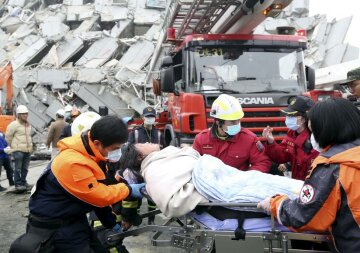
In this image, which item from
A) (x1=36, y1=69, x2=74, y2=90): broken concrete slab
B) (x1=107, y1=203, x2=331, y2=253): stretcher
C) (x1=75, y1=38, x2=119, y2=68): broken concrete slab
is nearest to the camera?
(x1=107, y1=203, x2=331, y2=253): stretcher

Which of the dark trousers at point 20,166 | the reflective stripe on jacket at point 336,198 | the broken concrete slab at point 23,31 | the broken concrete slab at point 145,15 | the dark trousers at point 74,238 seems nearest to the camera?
the reflective stripe on jacket at point 336,198

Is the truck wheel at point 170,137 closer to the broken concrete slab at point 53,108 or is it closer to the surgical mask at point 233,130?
the surgical mask at point 233,130

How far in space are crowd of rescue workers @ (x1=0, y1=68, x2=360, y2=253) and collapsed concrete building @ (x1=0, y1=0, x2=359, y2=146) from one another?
8889 mm

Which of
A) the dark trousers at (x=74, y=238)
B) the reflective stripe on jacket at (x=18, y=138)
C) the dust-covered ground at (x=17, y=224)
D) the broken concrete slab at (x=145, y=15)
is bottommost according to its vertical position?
the dust-covered ground at (x=17, y=224)

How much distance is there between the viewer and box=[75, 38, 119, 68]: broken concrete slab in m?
15.5

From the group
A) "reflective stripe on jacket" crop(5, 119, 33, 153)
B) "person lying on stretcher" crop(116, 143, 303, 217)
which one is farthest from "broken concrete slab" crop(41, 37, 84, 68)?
"person lying on stretcher" crop(116, 143, 303, 217)

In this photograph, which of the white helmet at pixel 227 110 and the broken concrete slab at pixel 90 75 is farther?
the broken concrete slab at pixel 90 75

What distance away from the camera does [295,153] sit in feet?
11.0

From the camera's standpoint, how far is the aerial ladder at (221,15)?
4793mm

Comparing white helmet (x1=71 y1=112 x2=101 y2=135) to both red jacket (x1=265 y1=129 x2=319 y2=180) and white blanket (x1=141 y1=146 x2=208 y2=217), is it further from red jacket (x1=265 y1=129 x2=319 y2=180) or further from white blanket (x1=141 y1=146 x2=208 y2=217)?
red jacket (x1=265 y1=129 x2=319 y2=180)

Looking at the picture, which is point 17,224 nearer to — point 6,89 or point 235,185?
point 235,185

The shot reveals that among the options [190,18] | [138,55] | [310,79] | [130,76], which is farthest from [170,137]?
[138,55]

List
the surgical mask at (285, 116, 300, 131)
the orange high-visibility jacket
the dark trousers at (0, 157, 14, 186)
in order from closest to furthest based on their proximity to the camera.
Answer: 1. the orange high-visibility jacket
2. the surgical mask at (285, 116, 300, 131)
3. the dark trousers at (0, 157, 14, 186)

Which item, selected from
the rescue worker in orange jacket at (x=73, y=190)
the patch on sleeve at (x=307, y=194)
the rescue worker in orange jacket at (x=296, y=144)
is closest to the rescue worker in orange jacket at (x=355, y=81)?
the rescue worker in orange jacket at (x=296, y=144)
